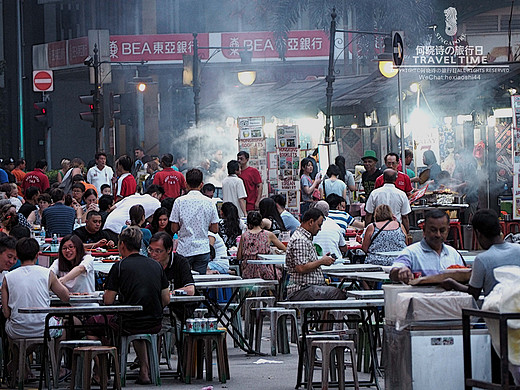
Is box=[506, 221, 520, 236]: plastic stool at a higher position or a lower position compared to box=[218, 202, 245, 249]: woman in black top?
lower

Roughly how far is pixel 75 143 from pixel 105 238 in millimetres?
42047

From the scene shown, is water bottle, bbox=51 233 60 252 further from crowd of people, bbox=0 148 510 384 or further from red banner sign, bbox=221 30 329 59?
red banner sign, bbox=221 30 329 59

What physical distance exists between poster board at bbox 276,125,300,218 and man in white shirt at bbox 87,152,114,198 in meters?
3.10

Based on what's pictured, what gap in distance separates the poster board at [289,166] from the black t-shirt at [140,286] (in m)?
11.1

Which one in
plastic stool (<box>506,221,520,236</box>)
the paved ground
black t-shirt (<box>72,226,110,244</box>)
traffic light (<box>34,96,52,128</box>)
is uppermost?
traffic light (<box>34,96,52,128</box>)

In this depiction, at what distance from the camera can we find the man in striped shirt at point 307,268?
1061cm

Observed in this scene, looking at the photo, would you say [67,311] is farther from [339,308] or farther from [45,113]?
[45,113]

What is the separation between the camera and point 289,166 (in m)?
21.2

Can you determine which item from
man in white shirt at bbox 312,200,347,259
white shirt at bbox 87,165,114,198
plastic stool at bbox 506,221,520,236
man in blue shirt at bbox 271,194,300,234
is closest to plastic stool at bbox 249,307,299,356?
man in white shirt at bbox 312,200,347,259

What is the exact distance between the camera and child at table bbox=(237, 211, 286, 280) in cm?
1345

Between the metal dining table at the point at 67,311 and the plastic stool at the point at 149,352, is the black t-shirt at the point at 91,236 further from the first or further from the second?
the metal dining table at the point at 67,311

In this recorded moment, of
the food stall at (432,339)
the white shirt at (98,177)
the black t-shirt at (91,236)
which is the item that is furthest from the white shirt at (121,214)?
the food stall at (432,339)

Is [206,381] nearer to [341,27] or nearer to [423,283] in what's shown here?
[423,283]

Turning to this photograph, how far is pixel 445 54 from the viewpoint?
23656 mm
